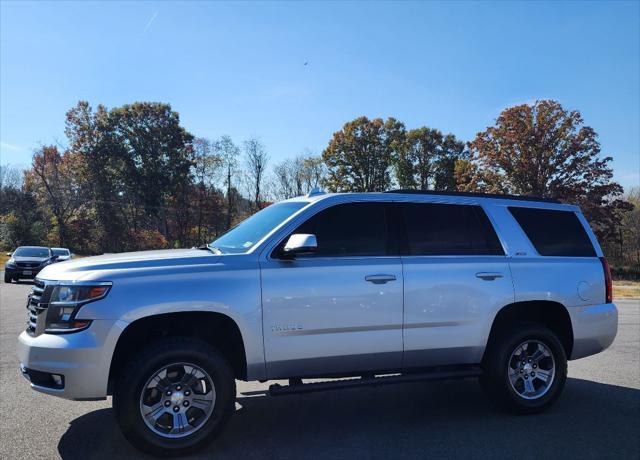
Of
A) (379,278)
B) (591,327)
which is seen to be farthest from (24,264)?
(591,327)

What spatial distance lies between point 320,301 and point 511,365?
2198mm

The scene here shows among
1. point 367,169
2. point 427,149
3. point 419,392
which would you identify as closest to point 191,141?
point 367,169

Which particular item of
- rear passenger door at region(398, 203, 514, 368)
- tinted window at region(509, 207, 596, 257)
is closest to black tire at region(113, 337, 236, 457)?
rear passenger door at region(398, 203, 514, 368)

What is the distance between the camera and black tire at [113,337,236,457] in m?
3.90

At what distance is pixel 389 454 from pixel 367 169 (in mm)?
56586

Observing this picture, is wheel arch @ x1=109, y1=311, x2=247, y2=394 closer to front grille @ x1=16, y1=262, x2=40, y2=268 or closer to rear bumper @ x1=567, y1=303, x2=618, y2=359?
rear bumper @ x1=567, y1=303, x2=618, y2=359

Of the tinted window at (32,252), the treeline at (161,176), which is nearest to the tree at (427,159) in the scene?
the treeline at (161,176)

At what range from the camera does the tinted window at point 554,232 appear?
550 centimetres

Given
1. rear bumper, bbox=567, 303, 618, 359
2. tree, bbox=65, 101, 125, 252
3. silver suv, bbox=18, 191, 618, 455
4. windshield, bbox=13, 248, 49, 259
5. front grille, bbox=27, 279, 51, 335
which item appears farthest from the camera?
tree, bbox=65, 101, 125, 252

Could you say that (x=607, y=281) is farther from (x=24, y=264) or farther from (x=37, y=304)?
(x=24, y=264)

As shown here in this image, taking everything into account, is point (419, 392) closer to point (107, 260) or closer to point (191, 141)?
point (107, 260)

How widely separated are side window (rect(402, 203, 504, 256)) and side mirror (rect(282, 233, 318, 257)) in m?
1.11

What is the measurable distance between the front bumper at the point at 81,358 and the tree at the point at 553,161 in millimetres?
39621

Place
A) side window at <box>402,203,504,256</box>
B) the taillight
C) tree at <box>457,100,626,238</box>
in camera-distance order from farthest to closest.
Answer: tree at <box>457,100,626,238</box> < the taillight < side window at <box>402,203,504,256</box>
